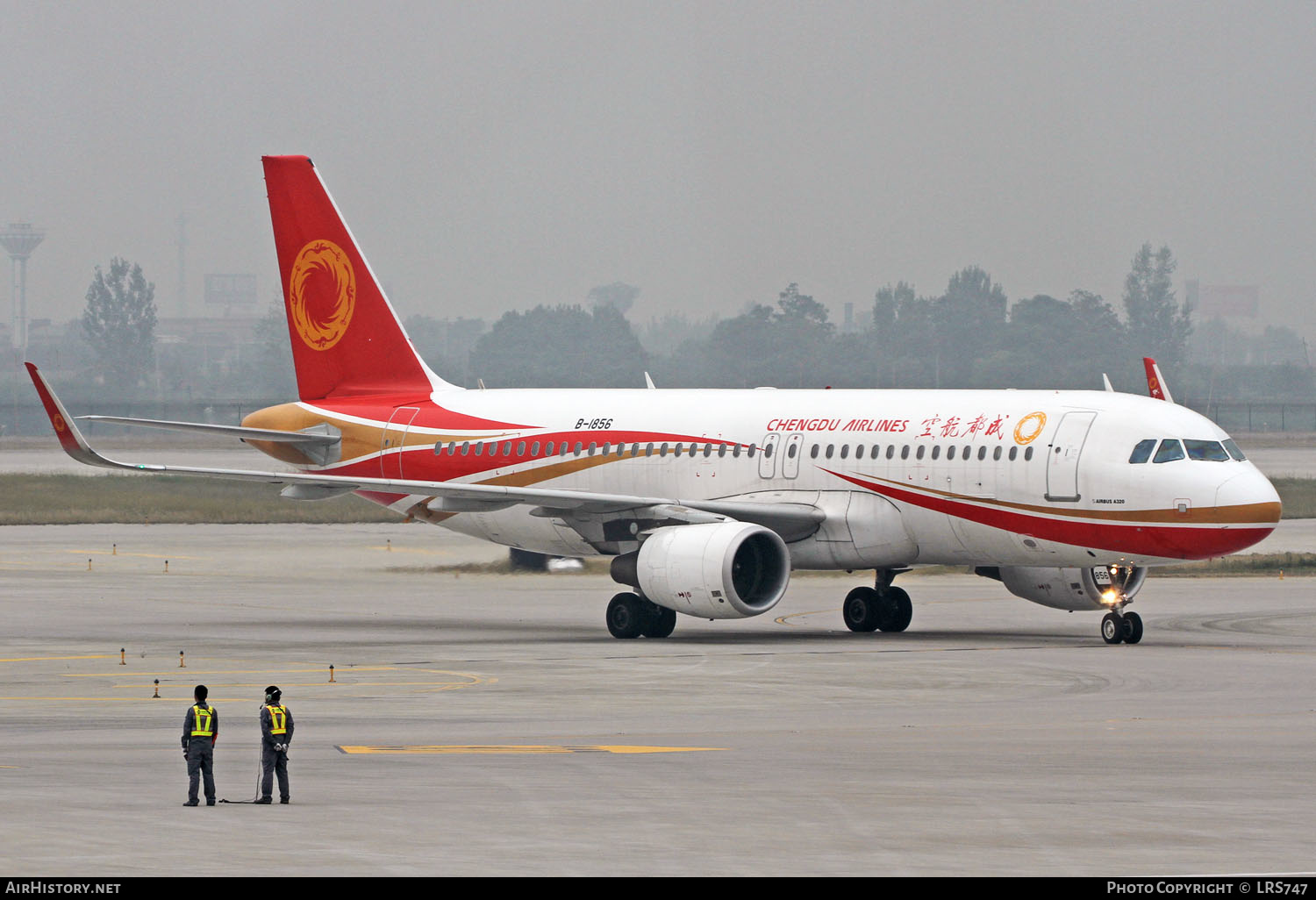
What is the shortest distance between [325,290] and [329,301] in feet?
0.83

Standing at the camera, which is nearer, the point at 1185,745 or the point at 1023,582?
the point at 1185,745

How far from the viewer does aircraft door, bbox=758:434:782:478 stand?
1596 inches

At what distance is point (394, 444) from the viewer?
150ft

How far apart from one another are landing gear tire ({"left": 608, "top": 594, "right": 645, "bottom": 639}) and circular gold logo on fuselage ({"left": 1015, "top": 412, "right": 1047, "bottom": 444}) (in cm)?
742

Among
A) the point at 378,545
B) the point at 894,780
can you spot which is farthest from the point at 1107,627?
the point at 378,545

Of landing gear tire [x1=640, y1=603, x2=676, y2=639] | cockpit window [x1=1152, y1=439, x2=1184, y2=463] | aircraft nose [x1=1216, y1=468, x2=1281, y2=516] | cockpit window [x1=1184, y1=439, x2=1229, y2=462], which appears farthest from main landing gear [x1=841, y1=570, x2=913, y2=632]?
aircraft nose [x1=1216, y1=468, x2=1281, y2=516]

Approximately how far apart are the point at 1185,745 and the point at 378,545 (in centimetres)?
4436

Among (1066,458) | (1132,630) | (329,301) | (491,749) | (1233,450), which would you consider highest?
(329,301)

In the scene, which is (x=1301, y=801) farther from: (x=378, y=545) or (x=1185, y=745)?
(x=378, y=545)

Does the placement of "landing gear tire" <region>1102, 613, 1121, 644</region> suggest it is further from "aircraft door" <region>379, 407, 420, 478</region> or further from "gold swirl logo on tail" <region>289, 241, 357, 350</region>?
"gold swirl logo on tail" <region>289, 241, 357, 350</region>

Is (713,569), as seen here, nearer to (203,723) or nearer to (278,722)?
(278,722)

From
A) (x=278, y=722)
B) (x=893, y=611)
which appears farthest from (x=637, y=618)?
(x=278, y=722)

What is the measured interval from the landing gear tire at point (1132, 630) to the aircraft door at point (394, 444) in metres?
16.1
